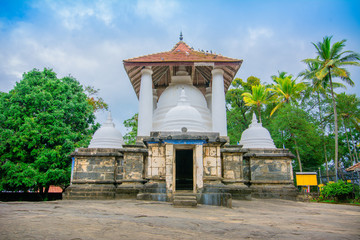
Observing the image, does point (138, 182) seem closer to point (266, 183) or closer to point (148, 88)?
point (148, 88)

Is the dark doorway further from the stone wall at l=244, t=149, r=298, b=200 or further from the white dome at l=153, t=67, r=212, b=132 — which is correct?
the stone wall at l=244, t=149, r=298, b=200

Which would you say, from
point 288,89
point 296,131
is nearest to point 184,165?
point 296,131

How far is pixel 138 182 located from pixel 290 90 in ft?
70.3

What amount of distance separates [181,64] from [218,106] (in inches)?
102

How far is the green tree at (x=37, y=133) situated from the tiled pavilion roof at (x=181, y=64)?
478 centimetres

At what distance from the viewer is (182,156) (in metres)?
11.9

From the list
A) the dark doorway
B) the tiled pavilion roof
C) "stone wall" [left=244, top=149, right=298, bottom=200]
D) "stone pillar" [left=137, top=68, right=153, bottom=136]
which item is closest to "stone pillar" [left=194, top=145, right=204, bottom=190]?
the dark doorway

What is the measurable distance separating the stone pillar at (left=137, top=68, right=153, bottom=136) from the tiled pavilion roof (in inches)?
21.7

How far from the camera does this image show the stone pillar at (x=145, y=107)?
11875 millimetres

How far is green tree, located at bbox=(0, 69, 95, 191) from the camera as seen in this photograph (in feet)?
46.6

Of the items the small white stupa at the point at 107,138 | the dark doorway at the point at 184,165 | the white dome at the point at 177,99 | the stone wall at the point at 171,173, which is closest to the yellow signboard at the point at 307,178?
the stone wall at the point at 171,173

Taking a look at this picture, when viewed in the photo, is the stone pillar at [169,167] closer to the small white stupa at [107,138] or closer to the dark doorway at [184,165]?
the dark doorway at [184,165]

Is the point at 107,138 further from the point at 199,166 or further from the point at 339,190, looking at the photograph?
the point at 339,190

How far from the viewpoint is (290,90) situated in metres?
26.7
